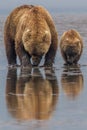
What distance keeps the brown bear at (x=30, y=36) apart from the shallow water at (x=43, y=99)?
507 millimetres

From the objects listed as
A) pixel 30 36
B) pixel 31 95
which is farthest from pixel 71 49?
pixel 31 95

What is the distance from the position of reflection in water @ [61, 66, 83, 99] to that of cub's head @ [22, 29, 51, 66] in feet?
2.59

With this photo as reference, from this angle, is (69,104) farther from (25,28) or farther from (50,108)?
(25,28)

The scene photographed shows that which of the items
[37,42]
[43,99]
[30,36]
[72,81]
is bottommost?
[72,81]

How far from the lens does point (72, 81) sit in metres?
15.0

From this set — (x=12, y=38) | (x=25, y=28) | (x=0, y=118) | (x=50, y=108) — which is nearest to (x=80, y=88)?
(x=50, y=108)

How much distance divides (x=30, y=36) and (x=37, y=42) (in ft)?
0.93

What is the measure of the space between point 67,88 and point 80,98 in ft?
4.57

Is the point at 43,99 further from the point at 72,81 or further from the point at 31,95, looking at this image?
the point at 72,81

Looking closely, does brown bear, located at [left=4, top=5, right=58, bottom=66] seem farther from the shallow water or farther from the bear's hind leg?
the shallow water

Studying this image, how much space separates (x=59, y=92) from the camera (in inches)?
523

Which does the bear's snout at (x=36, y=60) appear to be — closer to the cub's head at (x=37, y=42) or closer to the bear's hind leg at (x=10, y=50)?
the cub's head at (x=37, y=42)

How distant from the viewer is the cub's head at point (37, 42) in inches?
688

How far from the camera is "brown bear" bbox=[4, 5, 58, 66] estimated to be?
17.6 m
